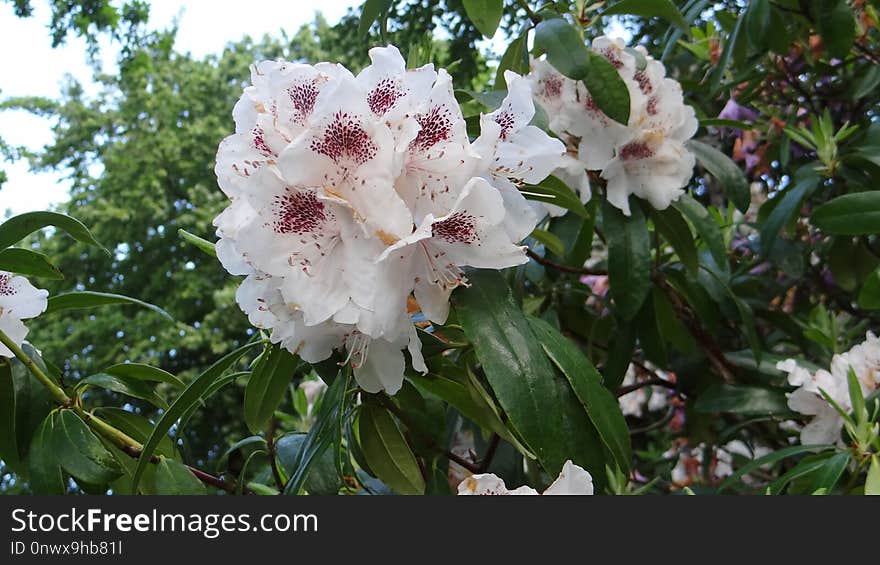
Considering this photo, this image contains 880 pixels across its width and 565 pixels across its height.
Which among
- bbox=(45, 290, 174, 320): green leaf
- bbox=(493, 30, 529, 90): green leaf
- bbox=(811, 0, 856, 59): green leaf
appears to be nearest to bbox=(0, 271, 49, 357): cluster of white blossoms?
bbox=(45, 290, 174, 320): green leaf

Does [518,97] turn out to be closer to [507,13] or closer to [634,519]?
[634,519]

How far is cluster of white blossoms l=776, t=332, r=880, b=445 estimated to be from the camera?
1.09 metres

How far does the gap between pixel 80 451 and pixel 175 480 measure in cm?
10

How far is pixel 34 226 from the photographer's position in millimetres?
784

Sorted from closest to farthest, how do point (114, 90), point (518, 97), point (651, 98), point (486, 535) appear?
point (486, 535) < point (518, 97) < point (651, 98) < point (114, 90)

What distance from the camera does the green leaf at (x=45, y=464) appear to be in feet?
2.56

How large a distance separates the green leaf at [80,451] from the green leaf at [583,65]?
2.04 feet

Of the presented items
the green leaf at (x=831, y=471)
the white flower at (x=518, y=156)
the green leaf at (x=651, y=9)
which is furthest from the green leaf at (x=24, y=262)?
the green leaf at (x=831, y=471)

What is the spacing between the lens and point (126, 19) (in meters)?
3.56

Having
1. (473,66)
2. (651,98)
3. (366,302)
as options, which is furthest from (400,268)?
(473,66)

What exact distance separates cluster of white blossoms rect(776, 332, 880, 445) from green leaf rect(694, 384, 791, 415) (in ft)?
0.23

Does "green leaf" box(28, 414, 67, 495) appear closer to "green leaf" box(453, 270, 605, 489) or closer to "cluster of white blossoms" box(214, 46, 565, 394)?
"cluster of white blossoms" box(214, 46, 565, 394)

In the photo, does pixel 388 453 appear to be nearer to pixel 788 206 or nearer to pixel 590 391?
pixel 590 391

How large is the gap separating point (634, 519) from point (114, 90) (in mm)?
8088
